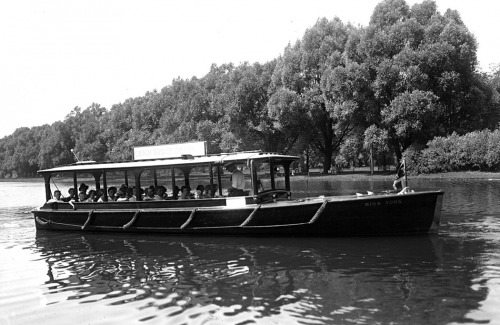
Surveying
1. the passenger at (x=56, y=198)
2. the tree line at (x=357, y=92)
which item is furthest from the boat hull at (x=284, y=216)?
the tree line at (x=357, y=92)

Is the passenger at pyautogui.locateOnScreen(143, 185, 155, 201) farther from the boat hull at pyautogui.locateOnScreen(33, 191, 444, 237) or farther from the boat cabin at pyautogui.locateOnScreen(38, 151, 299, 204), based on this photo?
the boat hull at pyautogui.locateOnScreen(33, 191, 444, 237)

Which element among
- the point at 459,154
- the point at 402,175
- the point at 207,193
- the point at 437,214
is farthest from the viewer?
the point at 459,154

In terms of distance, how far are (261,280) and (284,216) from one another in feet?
14.2

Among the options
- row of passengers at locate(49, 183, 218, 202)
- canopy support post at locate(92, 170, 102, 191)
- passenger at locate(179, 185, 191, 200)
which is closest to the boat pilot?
row of passengers at locate(49, 183, 218, 202)

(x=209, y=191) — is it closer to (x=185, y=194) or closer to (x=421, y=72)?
(x=185, y=194)

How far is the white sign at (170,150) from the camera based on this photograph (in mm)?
16391

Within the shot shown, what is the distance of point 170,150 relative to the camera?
16906mm

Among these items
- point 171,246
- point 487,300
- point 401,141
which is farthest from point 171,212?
point 401,141

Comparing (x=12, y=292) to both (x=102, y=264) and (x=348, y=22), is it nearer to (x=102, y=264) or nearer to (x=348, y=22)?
(x=102, y=264)

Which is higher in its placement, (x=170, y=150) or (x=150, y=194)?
(x=170, y=150)

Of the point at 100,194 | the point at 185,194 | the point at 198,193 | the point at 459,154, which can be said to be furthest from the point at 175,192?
the point at 459,154

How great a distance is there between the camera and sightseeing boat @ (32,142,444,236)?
13.6 metres

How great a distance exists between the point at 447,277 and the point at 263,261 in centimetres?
440

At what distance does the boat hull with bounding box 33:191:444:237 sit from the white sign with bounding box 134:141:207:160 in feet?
5.82
